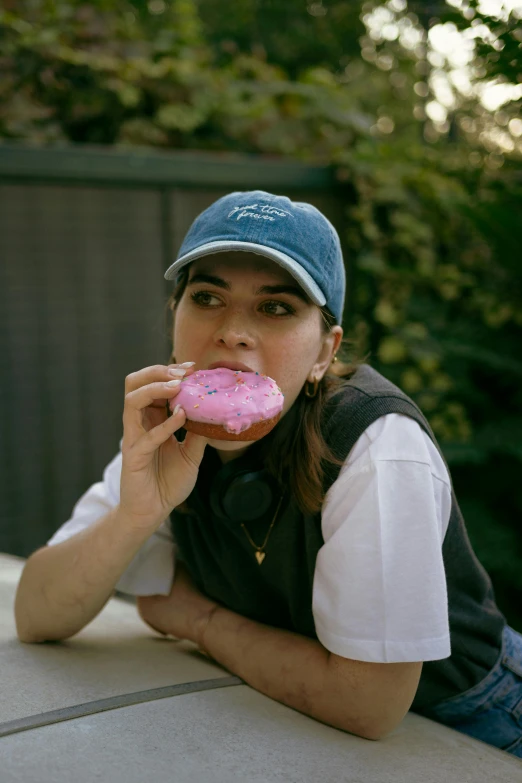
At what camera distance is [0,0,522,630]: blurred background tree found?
4.38 metres

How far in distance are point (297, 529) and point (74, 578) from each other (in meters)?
0.64

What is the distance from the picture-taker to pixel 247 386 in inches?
69.8

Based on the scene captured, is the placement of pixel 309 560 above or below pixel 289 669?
above

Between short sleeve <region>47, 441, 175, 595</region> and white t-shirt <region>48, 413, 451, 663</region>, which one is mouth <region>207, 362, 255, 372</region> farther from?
short sleeve <region>47, 441, 175, 595</region>

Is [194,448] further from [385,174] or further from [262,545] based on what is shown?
[385,174]

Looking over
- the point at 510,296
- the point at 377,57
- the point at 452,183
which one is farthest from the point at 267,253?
the point at 377,57

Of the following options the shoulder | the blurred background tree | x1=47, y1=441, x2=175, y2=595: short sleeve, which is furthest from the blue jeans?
the blurred background tree

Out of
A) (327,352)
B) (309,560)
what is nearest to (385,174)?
(327,352)

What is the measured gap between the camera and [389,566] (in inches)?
66.0

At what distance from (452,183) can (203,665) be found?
13.8ft

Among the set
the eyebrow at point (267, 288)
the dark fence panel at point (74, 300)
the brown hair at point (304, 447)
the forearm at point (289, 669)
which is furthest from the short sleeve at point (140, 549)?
the dark fence panel at point (74, 300)

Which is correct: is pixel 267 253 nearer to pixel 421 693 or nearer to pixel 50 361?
pixel 421 693

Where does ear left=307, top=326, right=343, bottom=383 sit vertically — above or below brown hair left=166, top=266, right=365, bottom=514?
above

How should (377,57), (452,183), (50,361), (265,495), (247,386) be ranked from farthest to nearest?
(377,57) < (452,183) < (50,361) < (265,495) < (247,386)
